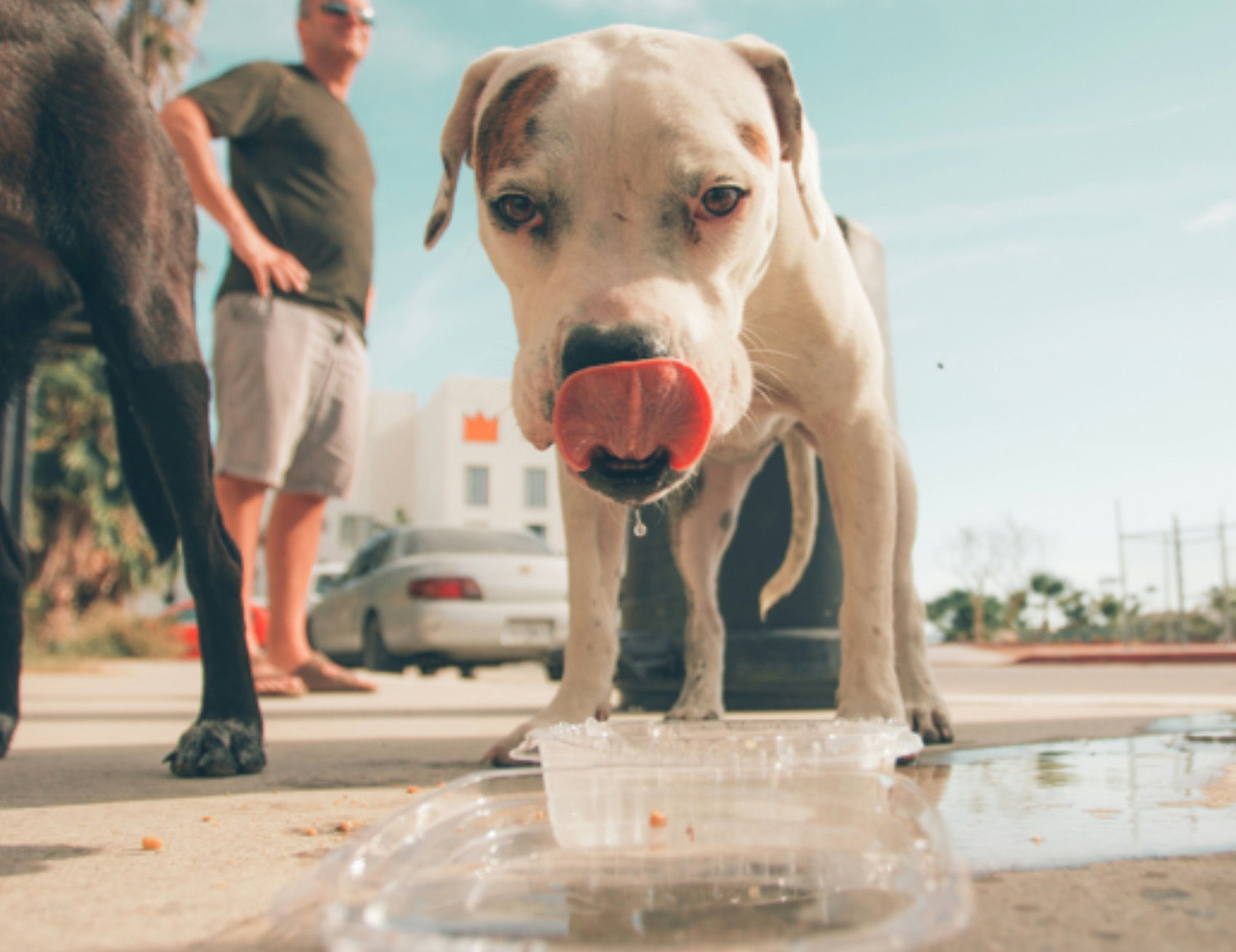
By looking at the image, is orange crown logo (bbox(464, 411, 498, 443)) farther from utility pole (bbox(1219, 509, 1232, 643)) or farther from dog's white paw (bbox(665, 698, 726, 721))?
dog's white paw (bbox(665, 698, 726, 721))

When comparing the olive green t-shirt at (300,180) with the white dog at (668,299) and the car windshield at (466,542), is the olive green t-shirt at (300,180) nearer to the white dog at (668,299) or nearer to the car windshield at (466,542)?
the white dog at (668,299)

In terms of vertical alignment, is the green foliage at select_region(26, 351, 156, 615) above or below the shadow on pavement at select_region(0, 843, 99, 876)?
above

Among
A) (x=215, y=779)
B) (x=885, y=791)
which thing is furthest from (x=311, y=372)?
(x=885, y=791)

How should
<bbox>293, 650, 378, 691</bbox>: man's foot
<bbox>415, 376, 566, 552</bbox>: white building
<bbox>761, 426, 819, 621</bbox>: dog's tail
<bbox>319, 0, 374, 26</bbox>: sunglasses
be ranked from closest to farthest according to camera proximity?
<bbox>761, 426, 819, 621</bbox>: dog's tail → <bbox>319, 0, 374, 26</bbox>: sunglasses → <bbox>293, 650, 378, 691</bbox>: man's foot → <bbox>415, 376, 566, 552</bbox>: white building

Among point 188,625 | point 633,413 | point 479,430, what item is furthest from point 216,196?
point 479,430

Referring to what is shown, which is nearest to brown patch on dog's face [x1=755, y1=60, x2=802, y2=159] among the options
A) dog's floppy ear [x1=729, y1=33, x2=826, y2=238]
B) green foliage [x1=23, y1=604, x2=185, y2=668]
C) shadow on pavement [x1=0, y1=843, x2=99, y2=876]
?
dog's floppy ear [x1=729, y1=33, x2=826, y2=238]

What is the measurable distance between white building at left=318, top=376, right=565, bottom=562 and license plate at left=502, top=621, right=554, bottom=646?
27734mm

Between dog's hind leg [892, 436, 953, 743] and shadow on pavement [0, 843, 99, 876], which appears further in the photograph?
dog's hind leg [892, 436, 953, 743]

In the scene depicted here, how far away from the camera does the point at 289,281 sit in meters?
4.04

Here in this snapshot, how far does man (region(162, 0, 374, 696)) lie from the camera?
13.1ft

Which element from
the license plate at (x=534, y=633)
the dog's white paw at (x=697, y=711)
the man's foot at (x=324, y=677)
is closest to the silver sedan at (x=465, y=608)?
the license plate at (x=534, y=633)

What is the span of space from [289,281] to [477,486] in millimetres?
35760

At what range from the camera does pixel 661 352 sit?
162cm

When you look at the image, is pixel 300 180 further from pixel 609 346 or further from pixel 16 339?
pixel 609 346
